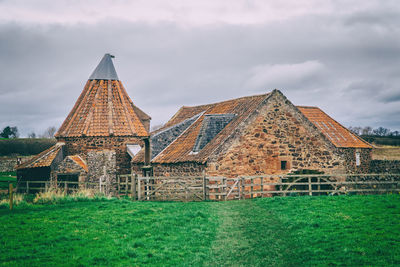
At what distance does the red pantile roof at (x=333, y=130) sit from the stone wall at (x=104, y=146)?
19142 mm

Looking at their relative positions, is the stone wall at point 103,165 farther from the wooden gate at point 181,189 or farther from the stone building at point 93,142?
the wooden gate at point 181,189

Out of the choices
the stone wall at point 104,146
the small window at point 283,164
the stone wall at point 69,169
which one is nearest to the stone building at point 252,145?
the small window at point 283,164

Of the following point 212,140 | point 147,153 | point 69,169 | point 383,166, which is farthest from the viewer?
point 383,166

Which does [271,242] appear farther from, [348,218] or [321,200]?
[321,200]

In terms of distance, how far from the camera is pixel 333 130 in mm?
44938

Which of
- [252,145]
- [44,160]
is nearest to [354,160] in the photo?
[252,145]

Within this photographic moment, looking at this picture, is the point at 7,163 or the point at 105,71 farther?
the point at 7,163

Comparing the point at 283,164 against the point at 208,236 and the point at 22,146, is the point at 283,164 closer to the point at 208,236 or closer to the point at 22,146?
the point at 208,236

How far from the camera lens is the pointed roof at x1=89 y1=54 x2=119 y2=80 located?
3728 centimetres

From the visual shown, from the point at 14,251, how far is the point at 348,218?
954 cm

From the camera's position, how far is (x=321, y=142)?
26.0 m

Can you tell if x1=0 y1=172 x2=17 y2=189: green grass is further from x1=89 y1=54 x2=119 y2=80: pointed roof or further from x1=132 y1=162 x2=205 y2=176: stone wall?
Result: x1=132 y1=162 x2=205 y2=176: stone wall

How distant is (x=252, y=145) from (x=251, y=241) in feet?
44.7

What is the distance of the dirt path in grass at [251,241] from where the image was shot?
948 centimetres
